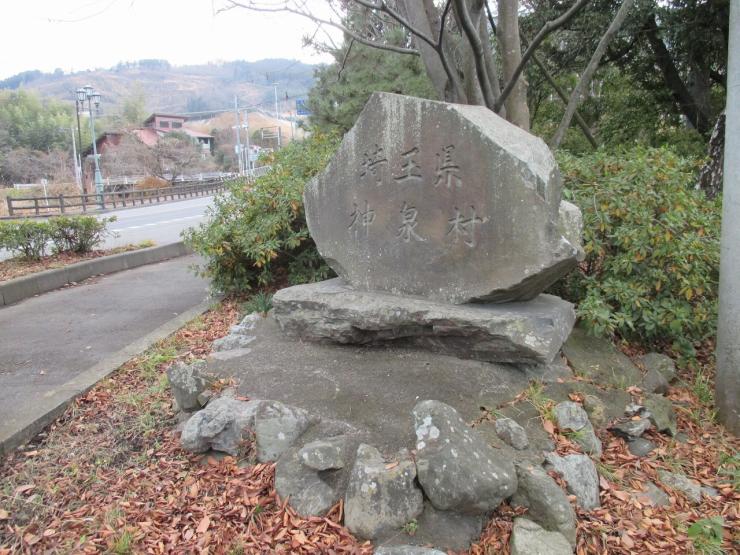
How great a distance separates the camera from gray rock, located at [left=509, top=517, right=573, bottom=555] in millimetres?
2773

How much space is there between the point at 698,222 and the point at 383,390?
315 centimetres

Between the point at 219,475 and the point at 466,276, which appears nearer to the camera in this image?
the point at 219,475

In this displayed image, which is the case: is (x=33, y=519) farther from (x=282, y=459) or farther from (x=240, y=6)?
(x=240, y=6)

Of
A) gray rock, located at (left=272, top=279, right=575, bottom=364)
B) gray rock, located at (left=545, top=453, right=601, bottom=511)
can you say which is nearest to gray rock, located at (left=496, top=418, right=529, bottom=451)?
gray rock, located at (left=545, top=453, right=601, bottom=511)

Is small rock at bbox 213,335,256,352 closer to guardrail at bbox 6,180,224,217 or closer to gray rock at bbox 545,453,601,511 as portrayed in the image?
gray rock at bbox 545,453,601,511

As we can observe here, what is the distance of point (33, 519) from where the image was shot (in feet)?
10.4

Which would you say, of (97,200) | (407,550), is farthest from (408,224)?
(97,200)

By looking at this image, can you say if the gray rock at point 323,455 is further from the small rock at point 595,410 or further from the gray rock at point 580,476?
the small rock at point 595,410

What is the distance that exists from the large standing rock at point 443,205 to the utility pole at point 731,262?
47.6 inches

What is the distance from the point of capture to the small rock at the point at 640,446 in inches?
148

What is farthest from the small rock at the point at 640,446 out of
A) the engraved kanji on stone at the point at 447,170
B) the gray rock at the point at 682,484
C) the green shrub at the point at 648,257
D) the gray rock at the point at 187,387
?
the gray rock at the point at 187,387

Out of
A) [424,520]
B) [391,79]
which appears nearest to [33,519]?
[424,520]

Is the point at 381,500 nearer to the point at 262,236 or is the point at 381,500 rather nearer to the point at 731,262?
the point at 731,262

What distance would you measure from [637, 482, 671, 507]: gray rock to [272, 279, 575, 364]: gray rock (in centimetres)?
96
